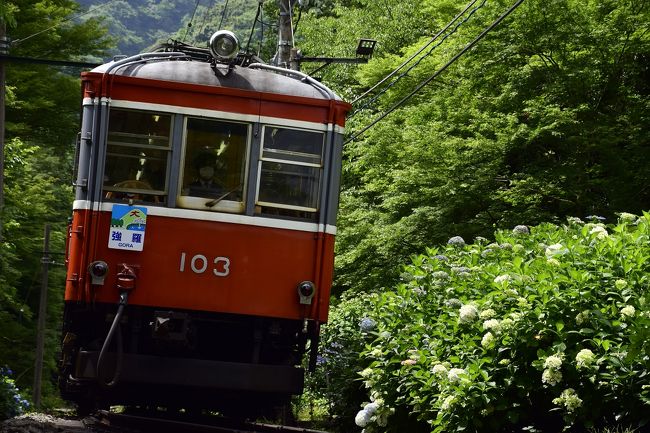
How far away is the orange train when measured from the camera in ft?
32.0

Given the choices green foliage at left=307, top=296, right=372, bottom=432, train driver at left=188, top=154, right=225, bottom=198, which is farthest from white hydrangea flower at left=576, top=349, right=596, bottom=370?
train driver at left=188, top=154, right=225, bottom=198

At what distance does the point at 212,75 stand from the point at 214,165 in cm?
85

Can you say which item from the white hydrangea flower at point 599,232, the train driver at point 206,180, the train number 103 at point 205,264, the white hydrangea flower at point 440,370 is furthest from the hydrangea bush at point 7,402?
the white hydrangea flower at point 599,232

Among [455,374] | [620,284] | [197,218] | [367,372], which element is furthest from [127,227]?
[620,284]

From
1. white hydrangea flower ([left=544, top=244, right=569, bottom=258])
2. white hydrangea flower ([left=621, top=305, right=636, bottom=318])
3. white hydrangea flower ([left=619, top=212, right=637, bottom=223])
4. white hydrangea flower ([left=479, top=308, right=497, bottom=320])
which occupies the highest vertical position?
white hydrangea flower ([left=619, top=212, right=637, bottom=223])

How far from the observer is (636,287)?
7586 mm

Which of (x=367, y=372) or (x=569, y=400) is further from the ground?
(x=569, y=400)

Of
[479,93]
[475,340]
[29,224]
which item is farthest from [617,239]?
[29,224]

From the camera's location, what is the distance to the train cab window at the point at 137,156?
32.3 ft

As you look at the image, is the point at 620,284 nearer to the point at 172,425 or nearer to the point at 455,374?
the point at 455,374

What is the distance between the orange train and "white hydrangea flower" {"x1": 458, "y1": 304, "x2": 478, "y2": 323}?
2163mm

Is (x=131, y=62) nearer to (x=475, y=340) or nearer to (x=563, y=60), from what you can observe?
(x=475, y=340)

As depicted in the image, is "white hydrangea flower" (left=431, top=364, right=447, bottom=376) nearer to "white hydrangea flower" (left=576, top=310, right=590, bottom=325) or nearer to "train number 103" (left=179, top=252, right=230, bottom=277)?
"white hydrangea flower" (left=576, top=310, right=590, bottom=325)

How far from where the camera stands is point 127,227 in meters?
9.78
